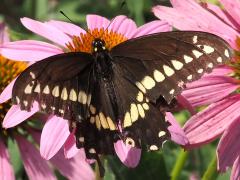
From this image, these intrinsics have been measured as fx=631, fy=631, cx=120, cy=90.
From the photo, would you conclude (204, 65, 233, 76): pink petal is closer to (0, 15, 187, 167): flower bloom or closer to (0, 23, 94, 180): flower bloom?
(0, 15, 187, 167): flower bloom

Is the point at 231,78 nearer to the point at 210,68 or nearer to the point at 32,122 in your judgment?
the point at 210,68

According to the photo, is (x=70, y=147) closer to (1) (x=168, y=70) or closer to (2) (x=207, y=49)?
(1) (x=168, y=70)

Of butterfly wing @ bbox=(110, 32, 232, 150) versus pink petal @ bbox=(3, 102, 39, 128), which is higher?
pink petal @ bbox=(3, 102, 39, 128)

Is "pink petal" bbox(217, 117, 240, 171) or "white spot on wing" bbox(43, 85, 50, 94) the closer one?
"white spot on wing" bbox(43, 85, 50, 94)

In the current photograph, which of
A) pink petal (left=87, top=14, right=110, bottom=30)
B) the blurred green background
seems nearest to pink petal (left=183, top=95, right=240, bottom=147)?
the blurred green background

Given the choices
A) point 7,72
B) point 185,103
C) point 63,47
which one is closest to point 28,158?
point 7,72

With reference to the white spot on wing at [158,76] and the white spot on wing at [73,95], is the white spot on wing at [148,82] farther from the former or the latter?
the white spot on wing at [73,95]

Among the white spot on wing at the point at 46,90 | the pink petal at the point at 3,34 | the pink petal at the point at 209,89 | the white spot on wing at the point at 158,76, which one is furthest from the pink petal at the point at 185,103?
the pink petal at the point at 3,34

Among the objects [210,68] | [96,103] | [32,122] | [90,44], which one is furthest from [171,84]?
[32,122]
